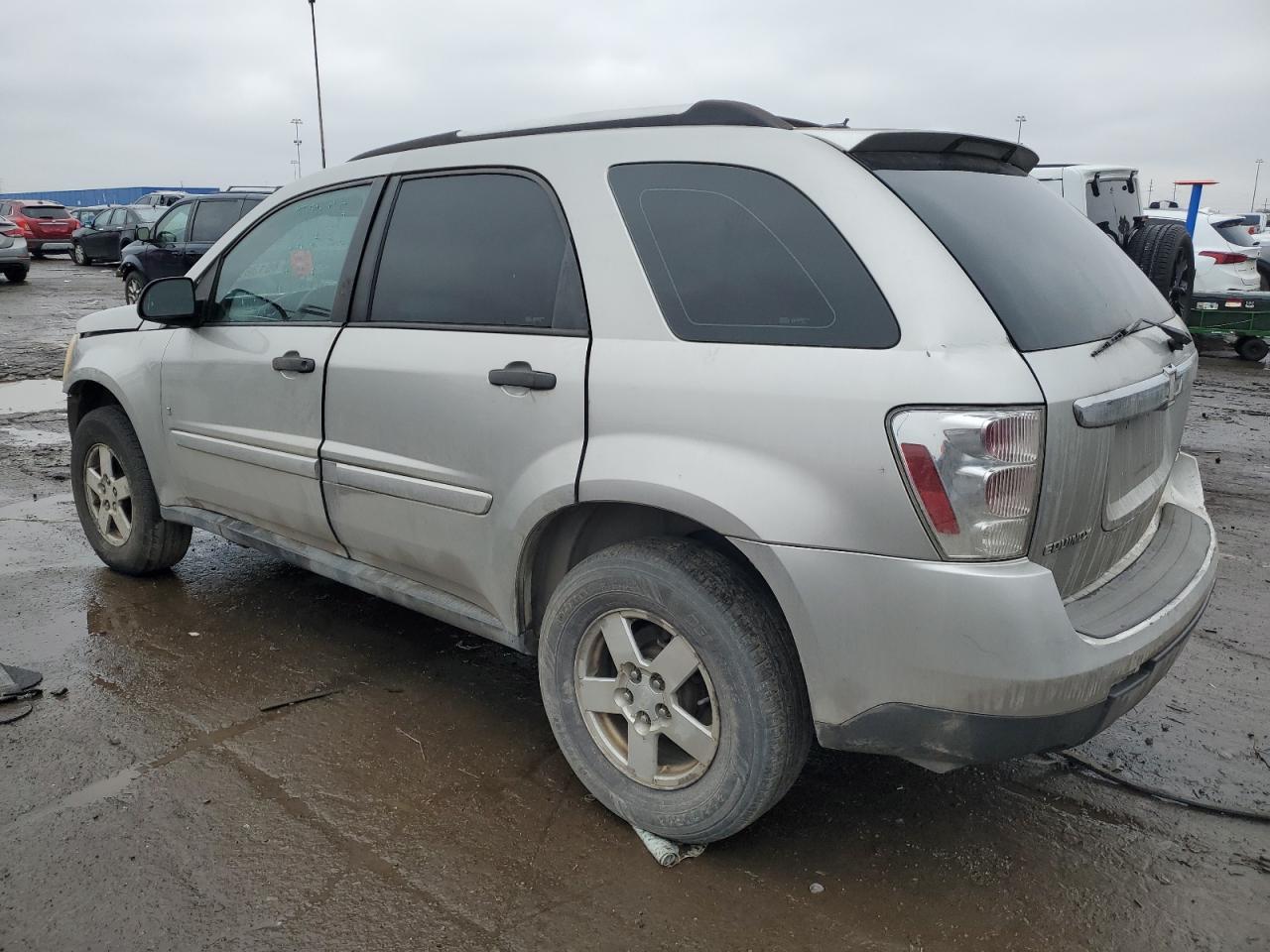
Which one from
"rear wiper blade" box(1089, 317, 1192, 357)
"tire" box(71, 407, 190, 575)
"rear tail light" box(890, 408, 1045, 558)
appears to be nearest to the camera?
"rear tail light" box(890, 408, 1045, 558)

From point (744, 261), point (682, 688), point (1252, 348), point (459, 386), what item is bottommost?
point (1252, 348)

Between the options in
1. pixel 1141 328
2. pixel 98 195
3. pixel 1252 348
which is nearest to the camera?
pixel 1141 328

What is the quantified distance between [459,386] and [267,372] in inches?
42.6

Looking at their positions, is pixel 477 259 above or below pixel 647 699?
above

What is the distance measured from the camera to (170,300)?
3959 millimetres

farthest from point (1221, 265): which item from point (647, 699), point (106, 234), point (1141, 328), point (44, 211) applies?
point (44, 211)

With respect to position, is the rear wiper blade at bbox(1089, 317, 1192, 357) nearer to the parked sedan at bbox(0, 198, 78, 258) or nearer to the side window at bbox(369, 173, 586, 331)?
the side window at bbox(369, 173, 586, 331)

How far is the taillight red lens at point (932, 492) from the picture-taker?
2.15m

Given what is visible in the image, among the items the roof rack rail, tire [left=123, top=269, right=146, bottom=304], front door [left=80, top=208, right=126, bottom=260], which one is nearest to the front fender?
the roof rack rail

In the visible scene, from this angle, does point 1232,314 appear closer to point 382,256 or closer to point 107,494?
point 382,256

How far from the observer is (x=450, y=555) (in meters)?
3.14

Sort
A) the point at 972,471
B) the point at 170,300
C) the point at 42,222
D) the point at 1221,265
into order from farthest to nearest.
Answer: the point at 42,222
the point at 1221,265
the point at 170,300
the point at 972,471

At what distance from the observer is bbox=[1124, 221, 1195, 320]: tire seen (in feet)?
28.9

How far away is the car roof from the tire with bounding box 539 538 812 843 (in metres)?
1.10
